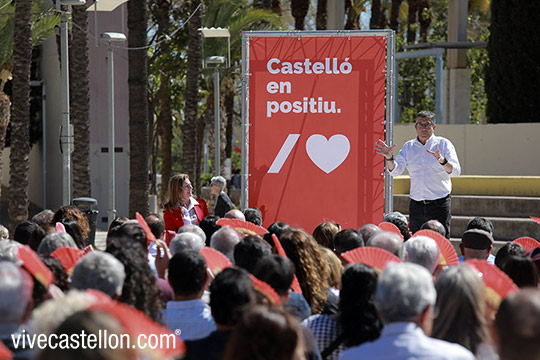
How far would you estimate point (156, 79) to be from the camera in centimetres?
3650

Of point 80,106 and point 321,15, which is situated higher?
point 321,15

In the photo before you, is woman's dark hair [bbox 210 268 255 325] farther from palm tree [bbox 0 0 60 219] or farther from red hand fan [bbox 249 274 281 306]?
palm tree [bbox 0 0 60 219]

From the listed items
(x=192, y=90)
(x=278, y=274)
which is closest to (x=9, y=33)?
(x=192, y=90)

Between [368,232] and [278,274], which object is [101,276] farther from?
[368,232]

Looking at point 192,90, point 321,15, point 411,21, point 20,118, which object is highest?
point 411,21

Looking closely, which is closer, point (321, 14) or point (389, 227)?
point (389, 227)

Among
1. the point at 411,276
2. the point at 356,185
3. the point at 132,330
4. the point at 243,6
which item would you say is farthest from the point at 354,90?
the point at 243,6

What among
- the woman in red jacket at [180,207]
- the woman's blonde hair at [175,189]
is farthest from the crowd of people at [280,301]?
the woman's blonde hair at [175,189]

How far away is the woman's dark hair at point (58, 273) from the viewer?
5.14 m

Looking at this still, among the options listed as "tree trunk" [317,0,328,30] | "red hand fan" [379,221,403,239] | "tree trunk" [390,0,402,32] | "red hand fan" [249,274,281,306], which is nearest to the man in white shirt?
"red hand fan" [379,221,403,239]

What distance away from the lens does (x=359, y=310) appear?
4.63m

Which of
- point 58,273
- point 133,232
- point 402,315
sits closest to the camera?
point 402,315

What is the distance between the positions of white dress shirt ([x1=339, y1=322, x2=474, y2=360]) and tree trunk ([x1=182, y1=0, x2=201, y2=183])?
71.1 ft

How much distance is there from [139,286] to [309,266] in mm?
1319
